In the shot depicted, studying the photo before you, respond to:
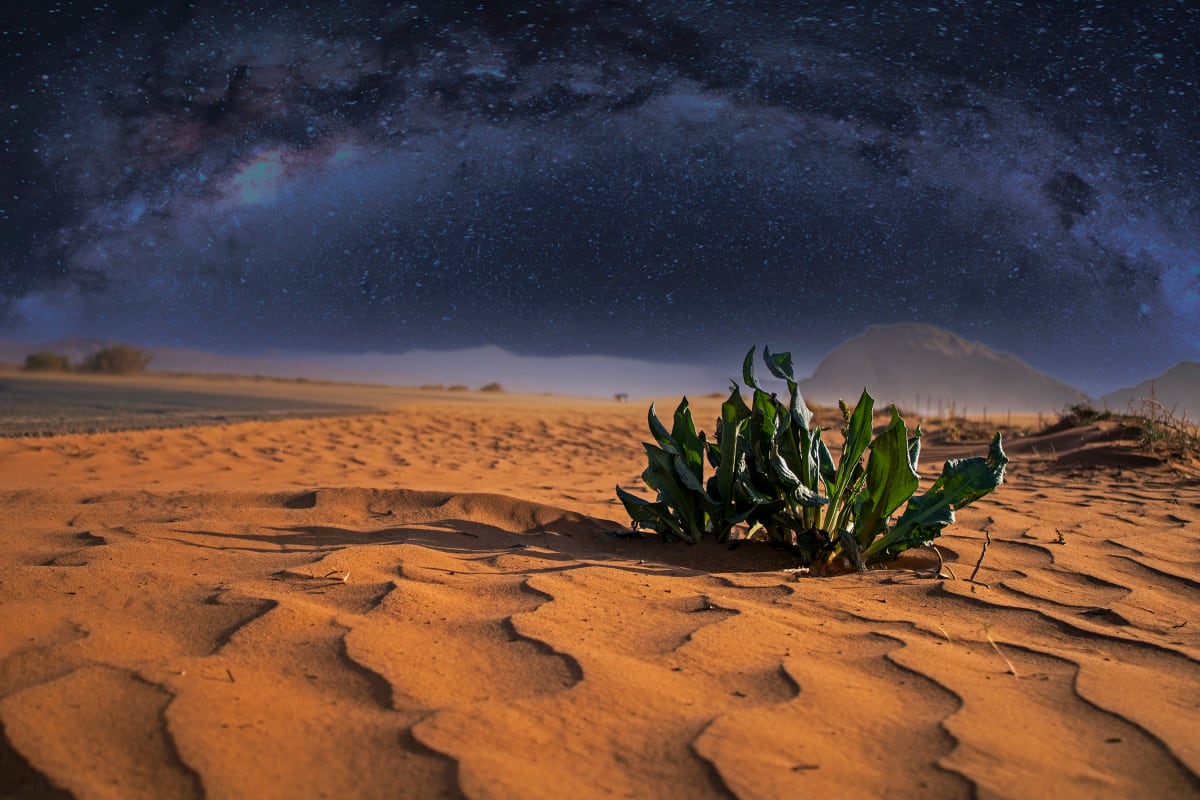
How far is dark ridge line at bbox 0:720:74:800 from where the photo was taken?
119cm

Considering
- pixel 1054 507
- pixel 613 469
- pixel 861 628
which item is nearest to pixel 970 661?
pixel 861 628

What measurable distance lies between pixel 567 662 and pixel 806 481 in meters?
1.50

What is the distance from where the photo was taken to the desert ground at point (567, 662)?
4.27 feet

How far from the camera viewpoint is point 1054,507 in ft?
14.6

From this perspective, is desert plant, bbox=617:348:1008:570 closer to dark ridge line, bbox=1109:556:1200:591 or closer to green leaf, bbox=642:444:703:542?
green leaf, bbox=642:444:703:542

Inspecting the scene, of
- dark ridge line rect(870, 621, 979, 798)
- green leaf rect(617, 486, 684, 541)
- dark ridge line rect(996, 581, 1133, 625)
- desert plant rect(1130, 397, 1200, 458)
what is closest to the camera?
dark ridge line rect(870, 621, 979, 798)

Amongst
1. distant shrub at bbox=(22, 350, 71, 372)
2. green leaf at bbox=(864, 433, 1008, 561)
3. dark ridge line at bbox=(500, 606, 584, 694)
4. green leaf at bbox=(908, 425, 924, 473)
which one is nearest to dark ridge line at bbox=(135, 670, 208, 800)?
dark ridge line at bbox=(500, 606, 584, 694)

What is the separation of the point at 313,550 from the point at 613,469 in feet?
13.9

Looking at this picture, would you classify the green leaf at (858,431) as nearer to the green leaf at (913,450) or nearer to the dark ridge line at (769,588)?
the green leaf at (913,450)

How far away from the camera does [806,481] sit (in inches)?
116

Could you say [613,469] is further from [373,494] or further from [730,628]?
[730,628]

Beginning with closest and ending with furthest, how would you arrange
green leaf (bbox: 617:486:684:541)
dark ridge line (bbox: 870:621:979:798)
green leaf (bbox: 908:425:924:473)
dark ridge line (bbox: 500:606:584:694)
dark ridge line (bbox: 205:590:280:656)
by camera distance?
1. dark ridge line (bbox: 870:621:979:798)
2. dark ridge line (bbox: 500:606:584:694)
3. dark ridge line (bbox: 205:590:280:656)
4. green leaf (bbox: 908:425:924:473)
5. green leaf (bbox: 617:486:684:541)

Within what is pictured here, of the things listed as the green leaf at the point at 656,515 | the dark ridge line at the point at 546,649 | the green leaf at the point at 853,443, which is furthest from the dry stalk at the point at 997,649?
the green leaf at the point at 656,515

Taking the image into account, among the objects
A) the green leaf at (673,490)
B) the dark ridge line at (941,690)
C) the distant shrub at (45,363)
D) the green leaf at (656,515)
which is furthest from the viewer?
the distant shrub at (45,363)
